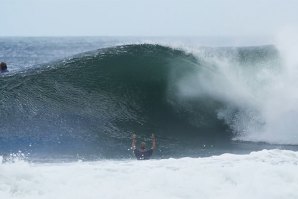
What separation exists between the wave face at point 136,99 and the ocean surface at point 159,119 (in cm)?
4

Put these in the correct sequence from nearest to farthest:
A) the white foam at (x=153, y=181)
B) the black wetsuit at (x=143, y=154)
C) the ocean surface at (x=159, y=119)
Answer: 1. the white foam at (x=153, y=181)
2. the ocean surface at (x=159, y=119)
3. the black wetsuit at (x=143, y=154)

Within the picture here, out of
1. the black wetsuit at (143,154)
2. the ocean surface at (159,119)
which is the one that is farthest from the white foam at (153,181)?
the black wetsuit at (143,154)

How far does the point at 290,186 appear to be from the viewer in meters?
8.05

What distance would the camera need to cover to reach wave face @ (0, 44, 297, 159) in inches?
560

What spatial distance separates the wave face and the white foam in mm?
4106

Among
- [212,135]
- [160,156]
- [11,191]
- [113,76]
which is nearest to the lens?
[11,191]

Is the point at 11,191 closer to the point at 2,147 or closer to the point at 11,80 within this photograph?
the point at 2,147

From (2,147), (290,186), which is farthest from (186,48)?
(290,186)

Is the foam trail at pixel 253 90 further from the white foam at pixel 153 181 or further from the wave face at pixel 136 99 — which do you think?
Result: the white foam at pixel 153 181

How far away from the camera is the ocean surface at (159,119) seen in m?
8.31

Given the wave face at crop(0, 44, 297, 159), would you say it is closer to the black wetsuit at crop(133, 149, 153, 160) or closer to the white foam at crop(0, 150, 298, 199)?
the black wetsuit at crop(133, 149, 153, 160)

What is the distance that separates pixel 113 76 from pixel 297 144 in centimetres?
678

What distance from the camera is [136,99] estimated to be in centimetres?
1634

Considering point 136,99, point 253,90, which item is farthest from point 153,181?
point 253,90
